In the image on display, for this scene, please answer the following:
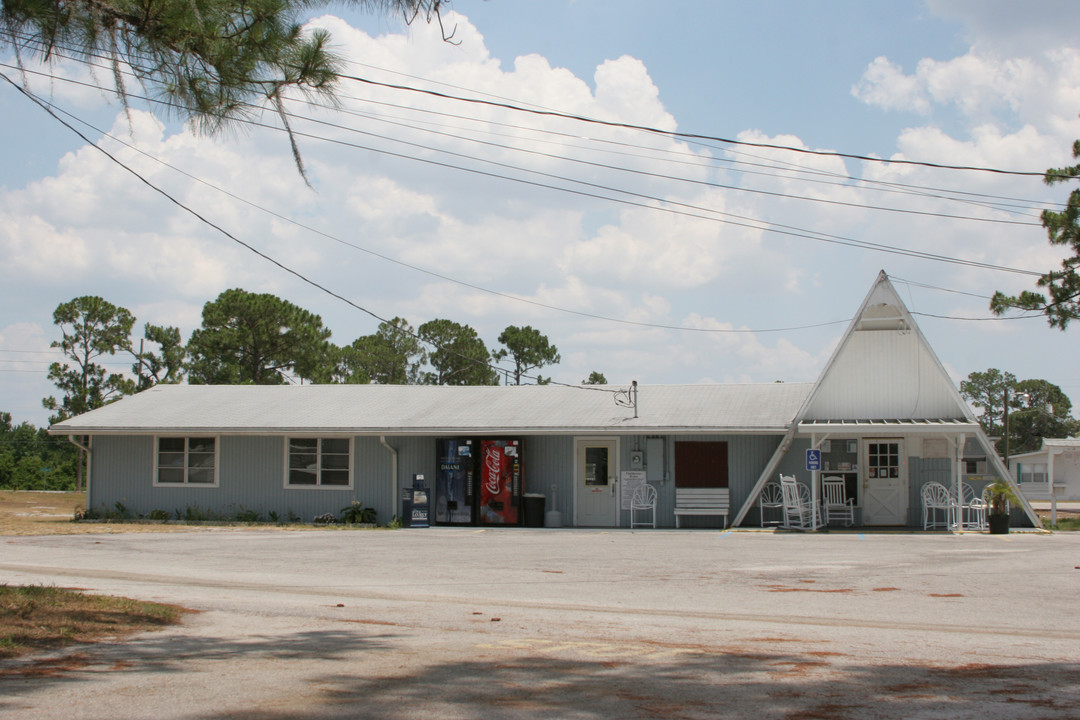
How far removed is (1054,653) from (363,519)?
17436 mm

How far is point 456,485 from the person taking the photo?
2245 cm

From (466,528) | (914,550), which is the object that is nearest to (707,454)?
(466,528)

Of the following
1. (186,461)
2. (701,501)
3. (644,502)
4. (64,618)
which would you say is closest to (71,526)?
(186,461)

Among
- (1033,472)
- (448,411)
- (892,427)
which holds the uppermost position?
(448,411)

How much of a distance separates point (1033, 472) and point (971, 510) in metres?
40.2

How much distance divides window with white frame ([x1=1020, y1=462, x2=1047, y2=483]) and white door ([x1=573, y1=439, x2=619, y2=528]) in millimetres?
41512

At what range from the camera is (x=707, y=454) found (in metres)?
22.0

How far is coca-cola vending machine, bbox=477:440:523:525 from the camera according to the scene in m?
22.1

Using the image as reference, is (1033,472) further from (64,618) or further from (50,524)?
(64,618)

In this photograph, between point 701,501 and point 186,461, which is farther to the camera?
point 186,461

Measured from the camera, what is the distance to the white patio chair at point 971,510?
19.8 m

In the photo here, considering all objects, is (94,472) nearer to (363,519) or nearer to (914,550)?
(363,519)

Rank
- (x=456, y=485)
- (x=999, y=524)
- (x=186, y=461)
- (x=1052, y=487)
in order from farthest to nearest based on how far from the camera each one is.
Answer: (x=1052, y=487) < (x=186, y=461) < (x=456, y=485) < (x=999, y=524)

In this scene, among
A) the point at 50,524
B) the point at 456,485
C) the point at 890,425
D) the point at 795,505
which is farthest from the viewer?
the point at 50,524
